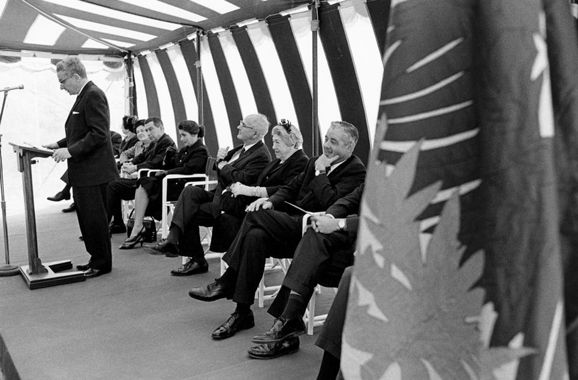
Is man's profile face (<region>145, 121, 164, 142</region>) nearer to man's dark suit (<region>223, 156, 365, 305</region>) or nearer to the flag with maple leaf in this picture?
man's dark suit (<region>223, 156, 365, 305</region>)

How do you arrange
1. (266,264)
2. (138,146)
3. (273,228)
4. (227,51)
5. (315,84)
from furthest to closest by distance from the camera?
(138,146), (227,51), (315,84), (266,264), (273,228)

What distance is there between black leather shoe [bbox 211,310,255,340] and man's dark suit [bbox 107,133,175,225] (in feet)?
9.84

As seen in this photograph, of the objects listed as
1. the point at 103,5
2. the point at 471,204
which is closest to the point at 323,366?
the point at 471,204

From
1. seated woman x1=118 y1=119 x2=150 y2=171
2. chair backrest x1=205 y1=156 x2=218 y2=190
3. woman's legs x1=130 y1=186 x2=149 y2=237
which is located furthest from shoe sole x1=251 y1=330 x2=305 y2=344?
seated woman x1=118 y1=119 x2=150 y2=171

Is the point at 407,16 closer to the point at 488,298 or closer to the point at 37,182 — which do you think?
the point at 488,298

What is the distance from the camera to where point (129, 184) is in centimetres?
578

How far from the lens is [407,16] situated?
349 mm

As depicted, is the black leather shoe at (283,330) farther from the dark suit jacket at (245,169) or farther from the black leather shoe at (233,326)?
the dark suit jacket at (245,169)

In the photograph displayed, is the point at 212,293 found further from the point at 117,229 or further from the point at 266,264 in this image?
the point at 117,229

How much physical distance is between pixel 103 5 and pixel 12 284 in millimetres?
3526

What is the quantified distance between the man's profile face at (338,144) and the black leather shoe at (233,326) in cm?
119

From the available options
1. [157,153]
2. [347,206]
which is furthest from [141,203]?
[347,206]

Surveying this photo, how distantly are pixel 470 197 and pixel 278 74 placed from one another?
5731 millimetres

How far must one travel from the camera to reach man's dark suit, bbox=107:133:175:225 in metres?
5.76
